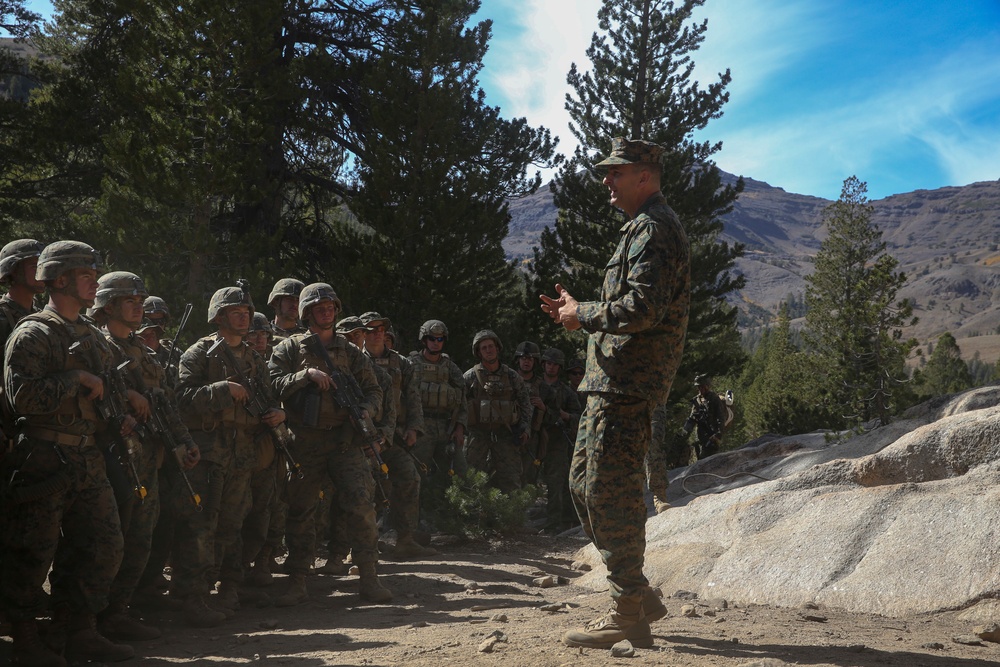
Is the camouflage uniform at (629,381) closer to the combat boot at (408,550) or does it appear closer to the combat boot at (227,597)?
the combat boot at (227,597)

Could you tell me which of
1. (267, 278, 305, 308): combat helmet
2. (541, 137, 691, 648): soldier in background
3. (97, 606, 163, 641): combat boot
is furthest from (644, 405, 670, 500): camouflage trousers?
(97, 606, 163, 641): combat boot

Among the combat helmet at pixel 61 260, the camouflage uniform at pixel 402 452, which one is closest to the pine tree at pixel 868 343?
the camouflage uniform at pixel 402 452

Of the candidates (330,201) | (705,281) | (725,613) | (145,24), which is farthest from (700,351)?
(725,613)

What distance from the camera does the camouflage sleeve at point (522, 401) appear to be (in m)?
10.1

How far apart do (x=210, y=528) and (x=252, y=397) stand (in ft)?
3.11

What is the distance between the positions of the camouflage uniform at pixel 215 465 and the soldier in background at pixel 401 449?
2.10 m

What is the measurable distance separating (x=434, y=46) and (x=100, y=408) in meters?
11.4

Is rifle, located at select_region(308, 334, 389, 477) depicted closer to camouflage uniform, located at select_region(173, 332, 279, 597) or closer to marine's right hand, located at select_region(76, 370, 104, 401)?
camouflage uniform, located at select_region(173, 332, 279, 597)

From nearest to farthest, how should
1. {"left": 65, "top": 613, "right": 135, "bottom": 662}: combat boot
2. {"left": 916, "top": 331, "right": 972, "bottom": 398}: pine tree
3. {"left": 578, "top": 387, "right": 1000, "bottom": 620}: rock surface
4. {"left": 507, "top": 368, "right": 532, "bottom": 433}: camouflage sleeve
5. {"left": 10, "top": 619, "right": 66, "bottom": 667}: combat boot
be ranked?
{"left": 10, "top": 619, "right": 66, "bottom": 667}: combat boot, {"left": 65, "top": 613, "right": 135, "bottom": 662}: combat boot, {"left": 578, "top": 387, "right": 1000, "bottom": 620}: rock surface, {"left": 507, "top": 368, "right": 532, "bottom": 433}: camouflage sleeve, {"left": 916, "top": 331, "right": 972, "bottom": 398}: pine tree

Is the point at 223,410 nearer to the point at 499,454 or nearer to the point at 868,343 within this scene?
the point at 499,454

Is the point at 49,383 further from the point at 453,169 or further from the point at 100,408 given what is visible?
the point at 453,169

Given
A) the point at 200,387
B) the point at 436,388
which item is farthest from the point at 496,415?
the point at 200,387

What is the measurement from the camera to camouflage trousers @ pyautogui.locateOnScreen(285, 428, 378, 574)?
6125 millimetres

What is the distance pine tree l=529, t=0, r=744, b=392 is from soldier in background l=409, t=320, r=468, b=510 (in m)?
8.39
